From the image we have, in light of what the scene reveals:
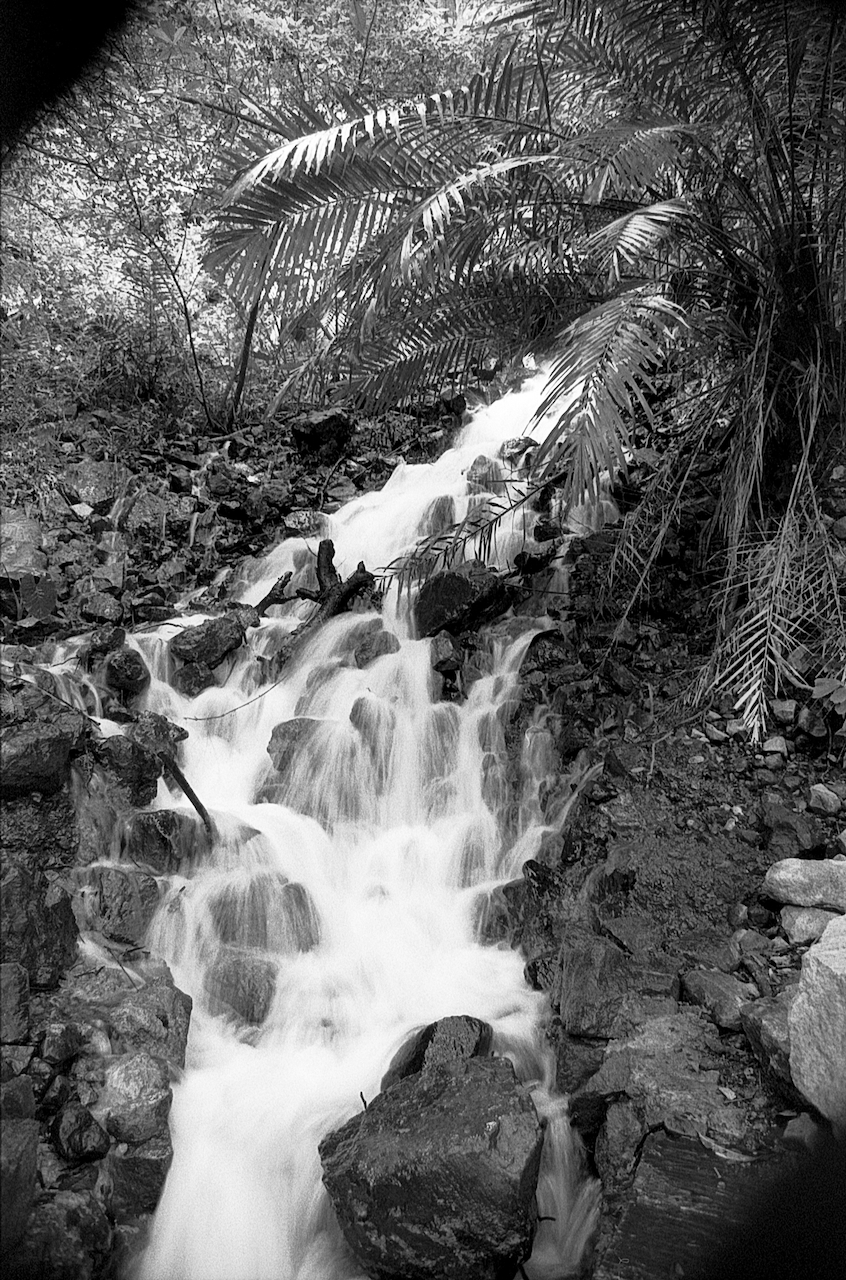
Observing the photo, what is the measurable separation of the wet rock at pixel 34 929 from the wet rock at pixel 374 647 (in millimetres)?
1855

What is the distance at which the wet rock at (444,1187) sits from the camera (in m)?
1.89

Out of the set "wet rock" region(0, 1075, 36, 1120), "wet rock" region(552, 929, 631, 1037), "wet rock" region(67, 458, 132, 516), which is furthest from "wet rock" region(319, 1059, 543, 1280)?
"wet rock" region(67, 458, 132, 516)

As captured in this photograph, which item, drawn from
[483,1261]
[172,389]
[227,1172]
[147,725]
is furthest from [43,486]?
[483,1261]

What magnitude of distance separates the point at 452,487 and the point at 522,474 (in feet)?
1.73

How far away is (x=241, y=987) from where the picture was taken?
272 cm

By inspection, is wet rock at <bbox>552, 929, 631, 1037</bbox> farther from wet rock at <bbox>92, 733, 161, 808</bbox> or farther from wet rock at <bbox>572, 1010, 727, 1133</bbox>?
wet rock at <bbox>92, 733, 161, 808</bbox>

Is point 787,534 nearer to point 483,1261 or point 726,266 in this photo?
point 726,266

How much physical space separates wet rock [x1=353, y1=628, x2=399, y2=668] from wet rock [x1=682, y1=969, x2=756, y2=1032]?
212cm

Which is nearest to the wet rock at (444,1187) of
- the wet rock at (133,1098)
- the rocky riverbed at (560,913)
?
the rocky riverbed at (560,913)

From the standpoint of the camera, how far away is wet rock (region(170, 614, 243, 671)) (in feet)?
13.1

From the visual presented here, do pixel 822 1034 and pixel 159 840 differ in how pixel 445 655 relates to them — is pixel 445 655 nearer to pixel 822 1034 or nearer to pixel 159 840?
pixel 159 840

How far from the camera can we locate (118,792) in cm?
309

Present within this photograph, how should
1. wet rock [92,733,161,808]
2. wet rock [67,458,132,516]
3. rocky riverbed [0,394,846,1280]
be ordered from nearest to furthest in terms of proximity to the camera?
1. rocky riverbed [0,394,846,1280]
2. wet rock [92,733,161,808]
3. wet rock [67,458,132,516]

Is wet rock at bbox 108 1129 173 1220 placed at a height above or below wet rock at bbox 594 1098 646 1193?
below
